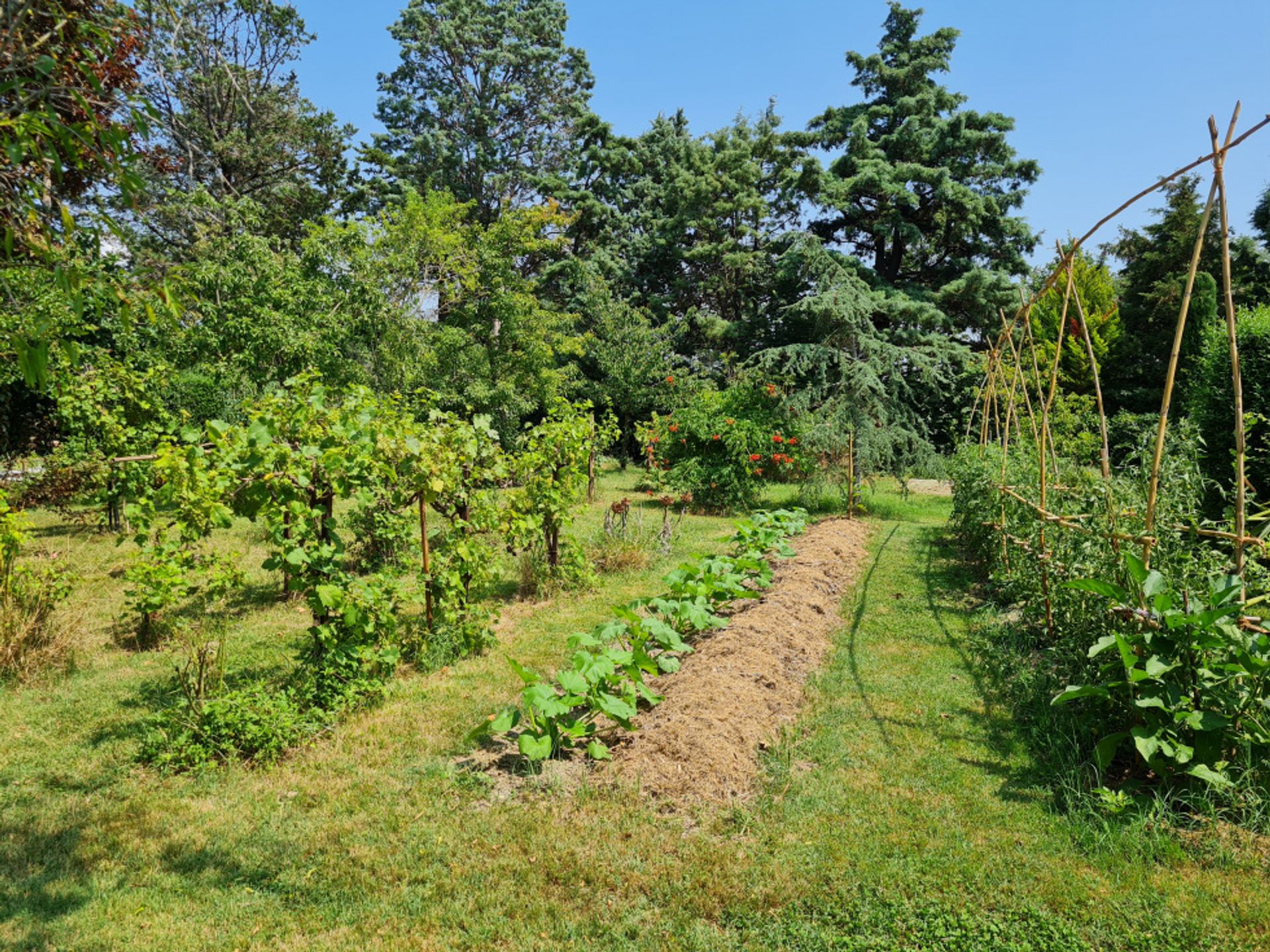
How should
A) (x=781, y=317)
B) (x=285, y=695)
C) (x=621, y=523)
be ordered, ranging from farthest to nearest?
(x=781, y=317) < (x=621, y=523) < (x=285, y=695)

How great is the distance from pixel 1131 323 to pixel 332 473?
23099 mm

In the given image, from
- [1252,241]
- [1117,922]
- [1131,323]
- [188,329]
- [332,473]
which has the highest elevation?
[1252,241]

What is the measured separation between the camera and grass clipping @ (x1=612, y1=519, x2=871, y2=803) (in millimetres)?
3453

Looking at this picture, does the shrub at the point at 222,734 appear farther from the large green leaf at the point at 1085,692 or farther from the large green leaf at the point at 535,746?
the large green leaf at the point at 1085,692

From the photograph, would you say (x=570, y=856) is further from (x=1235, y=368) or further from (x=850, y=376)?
(x=850, y=376)

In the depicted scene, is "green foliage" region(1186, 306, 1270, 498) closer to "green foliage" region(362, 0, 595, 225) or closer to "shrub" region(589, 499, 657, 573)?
"shrub" region(589, 499, 657, 573)

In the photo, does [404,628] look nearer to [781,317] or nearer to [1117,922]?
[1117,922]

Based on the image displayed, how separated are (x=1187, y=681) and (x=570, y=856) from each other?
2696 mm

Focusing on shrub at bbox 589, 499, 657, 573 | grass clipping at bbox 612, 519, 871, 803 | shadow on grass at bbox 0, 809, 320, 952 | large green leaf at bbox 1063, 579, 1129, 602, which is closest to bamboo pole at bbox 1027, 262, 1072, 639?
large green leaf at bbox 1063, 579, 1129, 602

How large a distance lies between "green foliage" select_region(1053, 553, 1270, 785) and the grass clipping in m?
1.50

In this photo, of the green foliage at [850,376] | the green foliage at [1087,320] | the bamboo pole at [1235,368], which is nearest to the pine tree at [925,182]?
the green foliage at [1087,320]

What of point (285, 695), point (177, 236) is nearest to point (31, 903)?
point (285, 695)

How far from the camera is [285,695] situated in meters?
4.03

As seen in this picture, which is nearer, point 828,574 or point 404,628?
point 404,628
